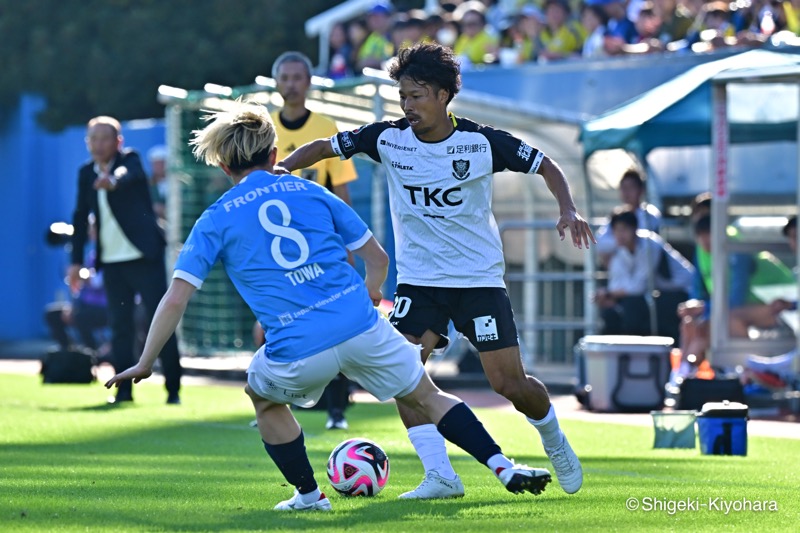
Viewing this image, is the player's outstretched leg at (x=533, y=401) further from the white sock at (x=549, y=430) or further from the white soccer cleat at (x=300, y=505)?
the white soccer cleat at (x=300, y=505)

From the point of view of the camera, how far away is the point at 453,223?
774 cm

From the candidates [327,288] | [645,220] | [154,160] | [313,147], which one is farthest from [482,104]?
[327,288]

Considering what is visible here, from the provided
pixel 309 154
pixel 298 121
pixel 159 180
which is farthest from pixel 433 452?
pixel 159 180

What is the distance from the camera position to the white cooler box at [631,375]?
1432 centimetres

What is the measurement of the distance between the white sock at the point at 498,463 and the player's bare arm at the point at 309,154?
5.86 feet

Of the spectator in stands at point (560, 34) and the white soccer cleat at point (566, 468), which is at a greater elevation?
the spectator in stands at point (560, 34)

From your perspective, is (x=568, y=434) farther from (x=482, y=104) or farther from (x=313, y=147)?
(x=482, y=104)

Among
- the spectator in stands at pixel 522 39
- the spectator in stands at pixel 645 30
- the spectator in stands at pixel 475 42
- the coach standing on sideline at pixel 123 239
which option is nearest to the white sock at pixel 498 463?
the coach standing on sideline at pixel 123 239

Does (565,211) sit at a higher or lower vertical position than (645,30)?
lower

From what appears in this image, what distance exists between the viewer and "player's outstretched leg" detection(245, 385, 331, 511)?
6.76 meters

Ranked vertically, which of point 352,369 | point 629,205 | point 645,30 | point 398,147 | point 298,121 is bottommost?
point 352,369

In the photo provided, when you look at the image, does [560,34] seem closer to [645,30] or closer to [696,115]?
[645,30]

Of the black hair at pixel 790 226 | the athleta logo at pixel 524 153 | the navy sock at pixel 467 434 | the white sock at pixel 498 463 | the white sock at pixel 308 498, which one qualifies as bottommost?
the white sock at pixel 308 498

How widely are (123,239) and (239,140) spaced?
23.0 ft
